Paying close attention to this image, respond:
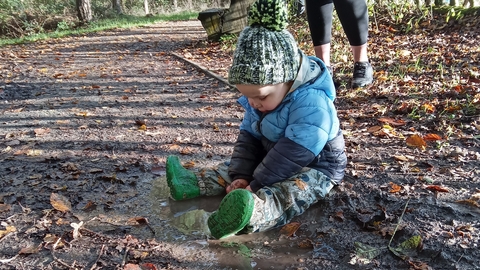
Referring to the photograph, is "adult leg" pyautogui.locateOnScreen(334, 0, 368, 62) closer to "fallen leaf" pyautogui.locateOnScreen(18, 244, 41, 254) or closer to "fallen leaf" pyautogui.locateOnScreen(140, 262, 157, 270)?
"fallen leaf" pyautogui.locateOnScreen(140, 262, 157, 270)

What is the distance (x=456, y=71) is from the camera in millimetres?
3727

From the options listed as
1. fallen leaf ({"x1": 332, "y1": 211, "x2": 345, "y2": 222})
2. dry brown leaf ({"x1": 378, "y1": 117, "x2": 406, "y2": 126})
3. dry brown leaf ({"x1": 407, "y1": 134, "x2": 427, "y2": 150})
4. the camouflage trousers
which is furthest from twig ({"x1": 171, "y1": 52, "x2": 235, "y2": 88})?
fallen leaf ({"x1": 332, "y1": 211, "x2": 345, "y2": 222})

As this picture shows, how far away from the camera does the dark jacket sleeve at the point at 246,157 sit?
2.01m

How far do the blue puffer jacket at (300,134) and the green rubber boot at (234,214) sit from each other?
0.94 ft

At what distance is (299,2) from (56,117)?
6.03m

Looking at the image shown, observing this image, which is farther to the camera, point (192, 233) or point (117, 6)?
point (117, 6)

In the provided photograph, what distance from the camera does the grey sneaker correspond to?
3484 millimetres

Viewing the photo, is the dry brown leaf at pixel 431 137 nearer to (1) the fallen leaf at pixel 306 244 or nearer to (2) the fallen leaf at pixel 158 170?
(1) the fallen leaf at pixel 306 244

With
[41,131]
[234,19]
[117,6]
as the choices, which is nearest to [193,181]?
[41,131]

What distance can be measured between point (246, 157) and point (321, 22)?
177 cm

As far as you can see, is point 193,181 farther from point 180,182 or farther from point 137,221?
point 137,221

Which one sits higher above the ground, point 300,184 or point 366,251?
point 300,184

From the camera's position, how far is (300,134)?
172cm

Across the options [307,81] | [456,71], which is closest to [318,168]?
[307,81]
